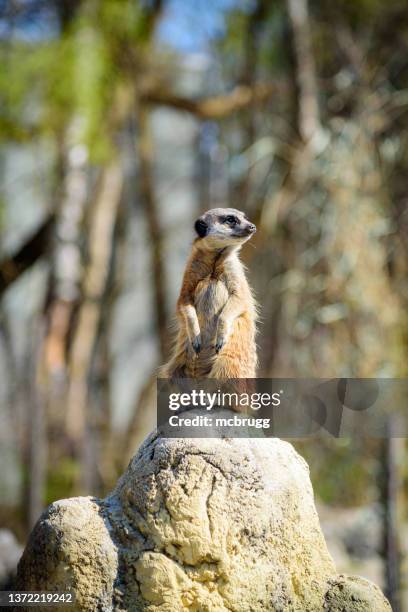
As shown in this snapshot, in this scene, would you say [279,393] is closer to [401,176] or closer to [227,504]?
[227,504]

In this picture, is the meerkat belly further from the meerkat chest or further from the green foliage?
the green foliage

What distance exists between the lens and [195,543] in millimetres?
3072

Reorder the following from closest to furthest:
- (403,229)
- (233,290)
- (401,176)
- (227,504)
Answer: (227,504) < (233,290) < (403,229) < (401,176)

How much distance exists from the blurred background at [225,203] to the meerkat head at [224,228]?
152 inches

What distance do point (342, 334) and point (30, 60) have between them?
457 centimetres

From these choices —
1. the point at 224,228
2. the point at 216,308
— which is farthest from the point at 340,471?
the point at 224,228

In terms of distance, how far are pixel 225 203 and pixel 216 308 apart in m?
9.35

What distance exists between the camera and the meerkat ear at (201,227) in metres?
3.44

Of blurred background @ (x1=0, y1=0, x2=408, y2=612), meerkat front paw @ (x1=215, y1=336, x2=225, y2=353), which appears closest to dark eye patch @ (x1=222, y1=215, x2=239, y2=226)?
meerkat front paw @ (x1=215, y1=336, x2=225, y2=353)

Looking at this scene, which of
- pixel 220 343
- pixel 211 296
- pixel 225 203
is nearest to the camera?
pixel 220 343

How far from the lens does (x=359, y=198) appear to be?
30.5 feet

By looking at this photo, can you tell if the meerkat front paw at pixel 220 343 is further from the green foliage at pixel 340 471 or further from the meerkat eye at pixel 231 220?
the green foliage at pixel 340 471

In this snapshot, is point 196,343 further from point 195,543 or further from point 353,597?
point 353,597

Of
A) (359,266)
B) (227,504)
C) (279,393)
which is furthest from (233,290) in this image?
(359,266)
